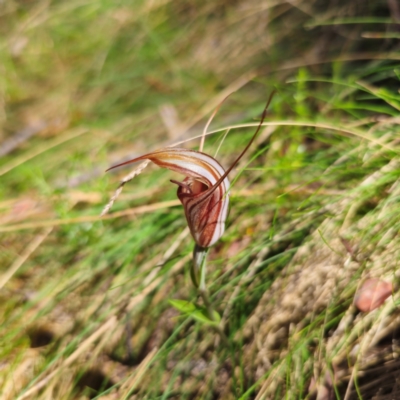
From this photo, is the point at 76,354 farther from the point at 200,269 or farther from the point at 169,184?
the point at 169,184

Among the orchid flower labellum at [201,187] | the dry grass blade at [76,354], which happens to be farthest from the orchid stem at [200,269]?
the dry grass blade at [76,354]

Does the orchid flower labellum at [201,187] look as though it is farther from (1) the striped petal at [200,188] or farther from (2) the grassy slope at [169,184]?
(2) the grassy slope at [169,184]

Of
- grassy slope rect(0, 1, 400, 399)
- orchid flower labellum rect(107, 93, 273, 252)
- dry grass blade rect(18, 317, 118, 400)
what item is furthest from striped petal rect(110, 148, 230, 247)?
dry grass blade rect(18, 317, 118, 400)

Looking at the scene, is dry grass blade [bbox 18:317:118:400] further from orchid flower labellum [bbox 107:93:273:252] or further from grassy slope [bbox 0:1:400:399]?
orchid flower labellum [bbox 107:93:273:252]

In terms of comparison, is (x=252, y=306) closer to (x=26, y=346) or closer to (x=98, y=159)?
(x=26, y=346)

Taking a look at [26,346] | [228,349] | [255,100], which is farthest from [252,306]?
[255,100]

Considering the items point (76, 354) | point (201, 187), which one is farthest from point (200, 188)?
point (76, 354)
